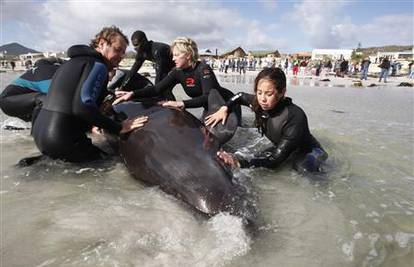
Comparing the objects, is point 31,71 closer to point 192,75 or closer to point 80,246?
point 192,75

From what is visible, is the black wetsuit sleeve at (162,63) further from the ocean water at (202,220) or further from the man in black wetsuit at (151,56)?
the ocean water at (202,220)

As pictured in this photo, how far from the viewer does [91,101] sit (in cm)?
A: 416

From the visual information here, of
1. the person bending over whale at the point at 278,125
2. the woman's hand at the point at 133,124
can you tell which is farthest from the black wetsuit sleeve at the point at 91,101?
the person bending over whale at the point at 278,125

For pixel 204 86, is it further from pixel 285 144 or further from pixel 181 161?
pixel 181 161

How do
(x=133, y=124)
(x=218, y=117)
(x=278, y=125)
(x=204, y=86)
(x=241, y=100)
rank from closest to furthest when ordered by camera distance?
(x=133, y=124) < (x=278, y=125) < (x=218, y=117) < (x=241, y=100) < (x=204, y=86)

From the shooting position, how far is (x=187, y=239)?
290cm

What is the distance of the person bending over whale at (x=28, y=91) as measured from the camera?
5.87 m

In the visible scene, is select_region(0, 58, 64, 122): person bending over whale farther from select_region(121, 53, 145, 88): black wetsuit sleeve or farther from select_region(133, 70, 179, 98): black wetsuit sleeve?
select_region(133, 70, 179, 98): black wetsuit sleeve

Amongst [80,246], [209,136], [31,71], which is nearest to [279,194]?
[209,136]

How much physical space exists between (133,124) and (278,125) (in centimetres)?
173

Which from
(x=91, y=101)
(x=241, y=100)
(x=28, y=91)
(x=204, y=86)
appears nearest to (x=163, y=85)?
(x=204, y=86)

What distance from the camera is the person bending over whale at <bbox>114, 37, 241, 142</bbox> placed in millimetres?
5445

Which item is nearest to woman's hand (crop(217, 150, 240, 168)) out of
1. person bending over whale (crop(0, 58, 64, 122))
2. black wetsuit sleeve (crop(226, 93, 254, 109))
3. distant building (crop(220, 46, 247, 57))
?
black wetsuit sleeve (crop(226, 93, 254, 109))

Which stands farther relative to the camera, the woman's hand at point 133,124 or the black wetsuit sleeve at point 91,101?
the woman's hand at point 133,124
